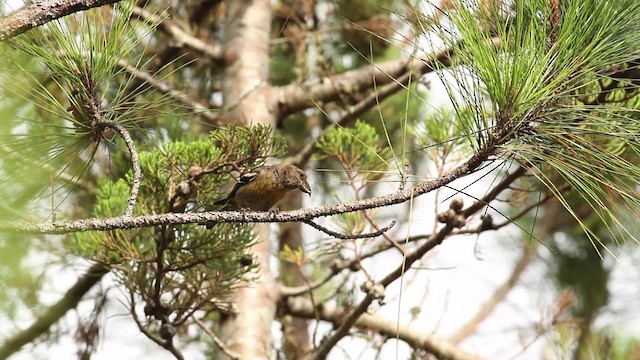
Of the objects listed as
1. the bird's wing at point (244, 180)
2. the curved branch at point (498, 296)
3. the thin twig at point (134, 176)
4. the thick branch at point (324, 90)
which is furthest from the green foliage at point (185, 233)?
the curved branch at point (498, 296)

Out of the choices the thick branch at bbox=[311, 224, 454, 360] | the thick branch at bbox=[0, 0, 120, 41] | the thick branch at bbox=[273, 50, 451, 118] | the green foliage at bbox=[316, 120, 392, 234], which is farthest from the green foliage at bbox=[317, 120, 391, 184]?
the thick branch at bbox=[0, 0, 120, 41]

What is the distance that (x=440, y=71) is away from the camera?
192 centimetres

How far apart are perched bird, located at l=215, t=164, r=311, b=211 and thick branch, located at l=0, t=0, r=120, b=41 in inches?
35.4

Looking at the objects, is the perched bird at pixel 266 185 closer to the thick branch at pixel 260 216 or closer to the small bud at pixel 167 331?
the small bud at pixel 167 331

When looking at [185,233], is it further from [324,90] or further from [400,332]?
[324,90]

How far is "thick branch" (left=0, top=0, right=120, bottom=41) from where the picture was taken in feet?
5.56

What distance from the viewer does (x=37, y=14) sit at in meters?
1.72

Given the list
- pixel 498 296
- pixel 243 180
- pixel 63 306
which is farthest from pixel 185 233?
pixel 498 296

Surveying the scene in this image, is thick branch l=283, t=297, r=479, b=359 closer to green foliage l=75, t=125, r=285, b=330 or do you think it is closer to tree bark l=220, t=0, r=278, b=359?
tree bark l=220, t=0, r=278, b=359

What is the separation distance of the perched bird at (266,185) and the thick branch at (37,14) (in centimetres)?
90

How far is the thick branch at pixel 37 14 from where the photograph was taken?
169cm

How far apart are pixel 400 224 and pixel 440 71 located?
8.04 ft

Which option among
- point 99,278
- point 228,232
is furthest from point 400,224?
point 228,232

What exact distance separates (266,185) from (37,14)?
1.01 m
